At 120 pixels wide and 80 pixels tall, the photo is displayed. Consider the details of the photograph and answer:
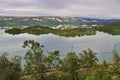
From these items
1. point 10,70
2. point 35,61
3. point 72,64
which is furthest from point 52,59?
point 10,70

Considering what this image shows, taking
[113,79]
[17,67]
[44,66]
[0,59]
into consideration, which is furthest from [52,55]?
[113,79]

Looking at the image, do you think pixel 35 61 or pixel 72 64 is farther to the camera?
pixel 72 64

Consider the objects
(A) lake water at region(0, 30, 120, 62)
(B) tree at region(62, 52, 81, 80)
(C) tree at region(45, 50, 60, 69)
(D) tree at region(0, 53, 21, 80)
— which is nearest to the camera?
(D) tree at region(0, 53, 21, 80)

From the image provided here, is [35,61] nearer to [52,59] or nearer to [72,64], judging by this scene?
[52,59]

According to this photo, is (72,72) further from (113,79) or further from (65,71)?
(113,79)

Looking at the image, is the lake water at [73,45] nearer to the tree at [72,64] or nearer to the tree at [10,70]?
the tree at [72,64]

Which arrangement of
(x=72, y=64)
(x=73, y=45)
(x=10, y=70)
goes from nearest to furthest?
(x=10, y=70)
(x=72, y=64)
(x=73, y=45)

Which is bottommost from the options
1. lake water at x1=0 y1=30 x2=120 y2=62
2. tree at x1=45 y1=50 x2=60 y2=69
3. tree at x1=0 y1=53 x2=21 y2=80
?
lake water at x1=0 y1=30 x2=120 y2=62

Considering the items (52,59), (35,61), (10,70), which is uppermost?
(52,59)

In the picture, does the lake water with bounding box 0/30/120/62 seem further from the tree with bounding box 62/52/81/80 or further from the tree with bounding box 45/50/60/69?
the tree with bounding box 45/50/60/69

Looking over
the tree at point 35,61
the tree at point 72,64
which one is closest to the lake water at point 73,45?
Answer: the tree at point 72,64

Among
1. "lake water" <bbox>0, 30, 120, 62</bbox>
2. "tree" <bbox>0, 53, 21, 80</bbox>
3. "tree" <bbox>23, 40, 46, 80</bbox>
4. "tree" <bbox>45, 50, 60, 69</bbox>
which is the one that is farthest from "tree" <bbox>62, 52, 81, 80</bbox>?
"lake water" <bbox>0, 30, 120, 62</bbox>
